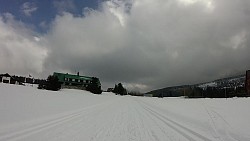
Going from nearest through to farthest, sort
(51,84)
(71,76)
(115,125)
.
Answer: (115,125), (51,84), (71,76)

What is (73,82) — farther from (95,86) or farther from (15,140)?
(15,140)

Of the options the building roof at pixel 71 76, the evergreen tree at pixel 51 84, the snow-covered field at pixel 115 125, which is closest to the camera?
the snow-covered field at pixel 115 125

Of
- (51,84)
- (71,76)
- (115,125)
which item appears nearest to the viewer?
(115,125)

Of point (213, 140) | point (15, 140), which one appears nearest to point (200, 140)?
point (213, 140)

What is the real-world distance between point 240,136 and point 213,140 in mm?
1869

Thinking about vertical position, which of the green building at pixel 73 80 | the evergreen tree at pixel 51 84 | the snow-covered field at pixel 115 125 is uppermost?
the green building at pixel 73 80

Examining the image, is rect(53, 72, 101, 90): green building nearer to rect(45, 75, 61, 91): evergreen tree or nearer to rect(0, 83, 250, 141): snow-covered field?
rect(45, 75, 61, 91): evergreen tree

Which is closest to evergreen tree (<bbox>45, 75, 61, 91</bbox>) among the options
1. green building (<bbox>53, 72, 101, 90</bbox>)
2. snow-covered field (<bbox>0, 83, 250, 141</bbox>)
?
green building (<bbox>53, 72, 101, 90</bbox>)

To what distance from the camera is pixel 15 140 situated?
27.8 ft

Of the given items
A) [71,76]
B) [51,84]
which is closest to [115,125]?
[51,84]

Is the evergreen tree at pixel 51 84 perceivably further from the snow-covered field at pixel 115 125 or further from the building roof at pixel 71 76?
the snow-covered field at pixel 115 125

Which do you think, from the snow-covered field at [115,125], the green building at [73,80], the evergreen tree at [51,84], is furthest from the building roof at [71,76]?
the snow-covered field at [115,125]

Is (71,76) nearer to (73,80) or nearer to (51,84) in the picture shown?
(73,80)

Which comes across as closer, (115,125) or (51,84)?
(115,125)
